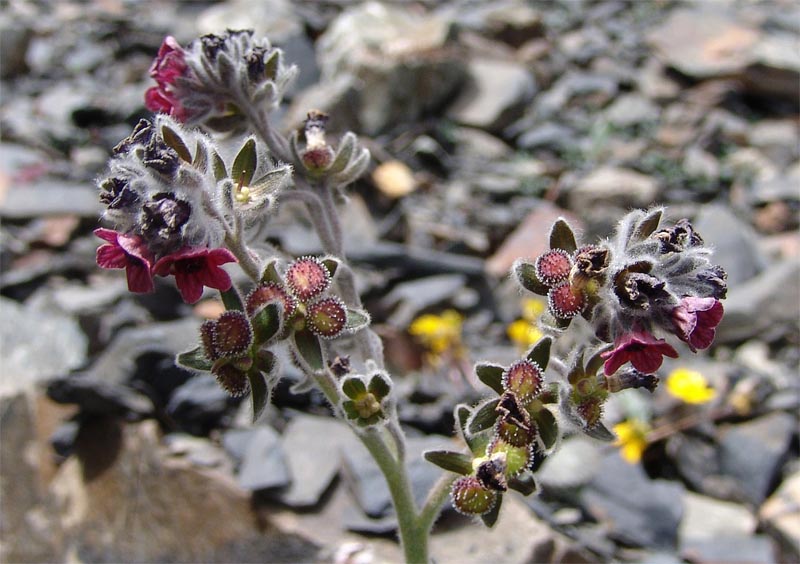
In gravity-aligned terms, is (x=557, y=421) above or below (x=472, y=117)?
above

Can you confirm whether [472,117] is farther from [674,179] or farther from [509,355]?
[509,355]

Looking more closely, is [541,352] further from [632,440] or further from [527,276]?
[632,440]

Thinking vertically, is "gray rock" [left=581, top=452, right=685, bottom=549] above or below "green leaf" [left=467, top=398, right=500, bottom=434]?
below

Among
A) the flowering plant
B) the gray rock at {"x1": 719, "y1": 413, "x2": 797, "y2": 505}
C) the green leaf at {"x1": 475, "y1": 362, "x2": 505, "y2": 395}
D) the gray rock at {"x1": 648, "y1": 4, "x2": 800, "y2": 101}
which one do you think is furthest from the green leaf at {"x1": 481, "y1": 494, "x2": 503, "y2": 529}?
the gray rock at {"x1": 648, "y1": 4, "x2": 800, "y2": 101}

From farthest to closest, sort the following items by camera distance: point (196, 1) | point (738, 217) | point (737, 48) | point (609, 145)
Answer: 1. point (196, 1)
2. point (737, 48)
3. point (609, 145)
4. point (738, 217)

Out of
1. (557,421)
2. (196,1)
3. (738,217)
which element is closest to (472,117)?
(738,217)

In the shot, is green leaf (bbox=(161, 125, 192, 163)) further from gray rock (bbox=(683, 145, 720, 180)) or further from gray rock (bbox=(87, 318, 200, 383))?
gray rock (bbox=(683, 145, 720, 180))

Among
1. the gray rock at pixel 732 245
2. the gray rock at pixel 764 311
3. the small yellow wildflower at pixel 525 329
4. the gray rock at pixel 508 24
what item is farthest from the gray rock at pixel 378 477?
the gray rock at pixel 508 24
